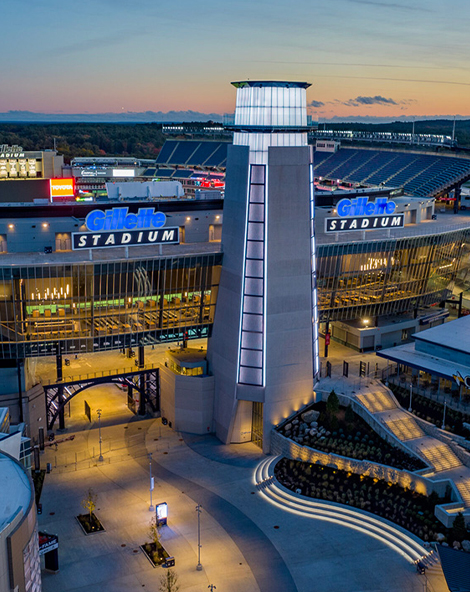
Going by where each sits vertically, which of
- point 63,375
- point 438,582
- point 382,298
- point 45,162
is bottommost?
point 438,582

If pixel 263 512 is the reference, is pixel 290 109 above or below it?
above

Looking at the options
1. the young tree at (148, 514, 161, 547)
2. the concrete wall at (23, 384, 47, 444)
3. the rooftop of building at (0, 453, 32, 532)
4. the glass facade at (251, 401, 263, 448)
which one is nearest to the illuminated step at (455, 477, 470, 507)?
the glass facade at (251, 401, 263, 448)

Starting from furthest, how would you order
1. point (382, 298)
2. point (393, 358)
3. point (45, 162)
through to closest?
point (45, 162) → point (382, 298) → point (393, 358)

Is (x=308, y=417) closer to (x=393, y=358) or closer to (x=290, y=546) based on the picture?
(x=393, y=358)

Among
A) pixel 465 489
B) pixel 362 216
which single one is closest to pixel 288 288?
pixel 362 216

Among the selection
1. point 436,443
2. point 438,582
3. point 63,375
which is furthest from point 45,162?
point 438,582

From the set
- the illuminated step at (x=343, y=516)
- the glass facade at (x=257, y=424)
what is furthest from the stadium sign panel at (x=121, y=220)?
the illuminated step at (x=343, y=516)
